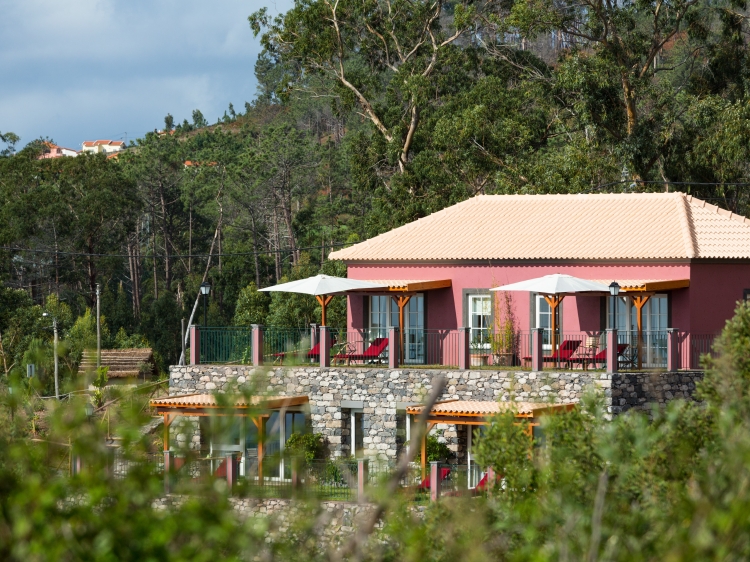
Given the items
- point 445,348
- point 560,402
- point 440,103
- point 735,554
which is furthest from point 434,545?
point 440,103

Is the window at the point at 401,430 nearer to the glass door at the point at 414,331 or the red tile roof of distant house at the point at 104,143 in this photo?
the glass door at the point at 414,331

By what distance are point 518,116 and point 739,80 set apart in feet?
23.5

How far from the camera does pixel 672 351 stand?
23031 mm

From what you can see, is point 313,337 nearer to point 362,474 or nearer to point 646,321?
point 362,474

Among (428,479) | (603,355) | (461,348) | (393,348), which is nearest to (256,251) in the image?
(393,348)

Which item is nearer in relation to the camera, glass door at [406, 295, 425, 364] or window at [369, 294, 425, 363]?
glass door at [406, 295, 425, 364]

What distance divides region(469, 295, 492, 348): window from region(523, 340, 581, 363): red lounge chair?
76.5 inches

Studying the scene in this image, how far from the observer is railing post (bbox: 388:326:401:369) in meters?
24.1

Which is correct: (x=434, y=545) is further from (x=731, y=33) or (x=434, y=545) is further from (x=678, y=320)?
(x=731, y=33)

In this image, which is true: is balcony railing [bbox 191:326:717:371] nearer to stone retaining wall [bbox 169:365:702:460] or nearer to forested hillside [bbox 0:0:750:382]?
stone retaining wall [bbox 169:365:702:460]

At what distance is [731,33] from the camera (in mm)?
37188

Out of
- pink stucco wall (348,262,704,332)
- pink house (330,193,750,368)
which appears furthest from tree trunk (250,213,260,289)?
pink stucco wall (348,262,704,332)

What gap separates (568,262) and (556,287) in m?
2.92

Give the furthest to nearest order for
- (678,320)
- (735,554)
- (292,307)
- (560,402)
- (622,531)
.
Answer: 1. (292,307)
2. (678,320)
3. (560,402)
4. (622,531)
5. (735,554)
